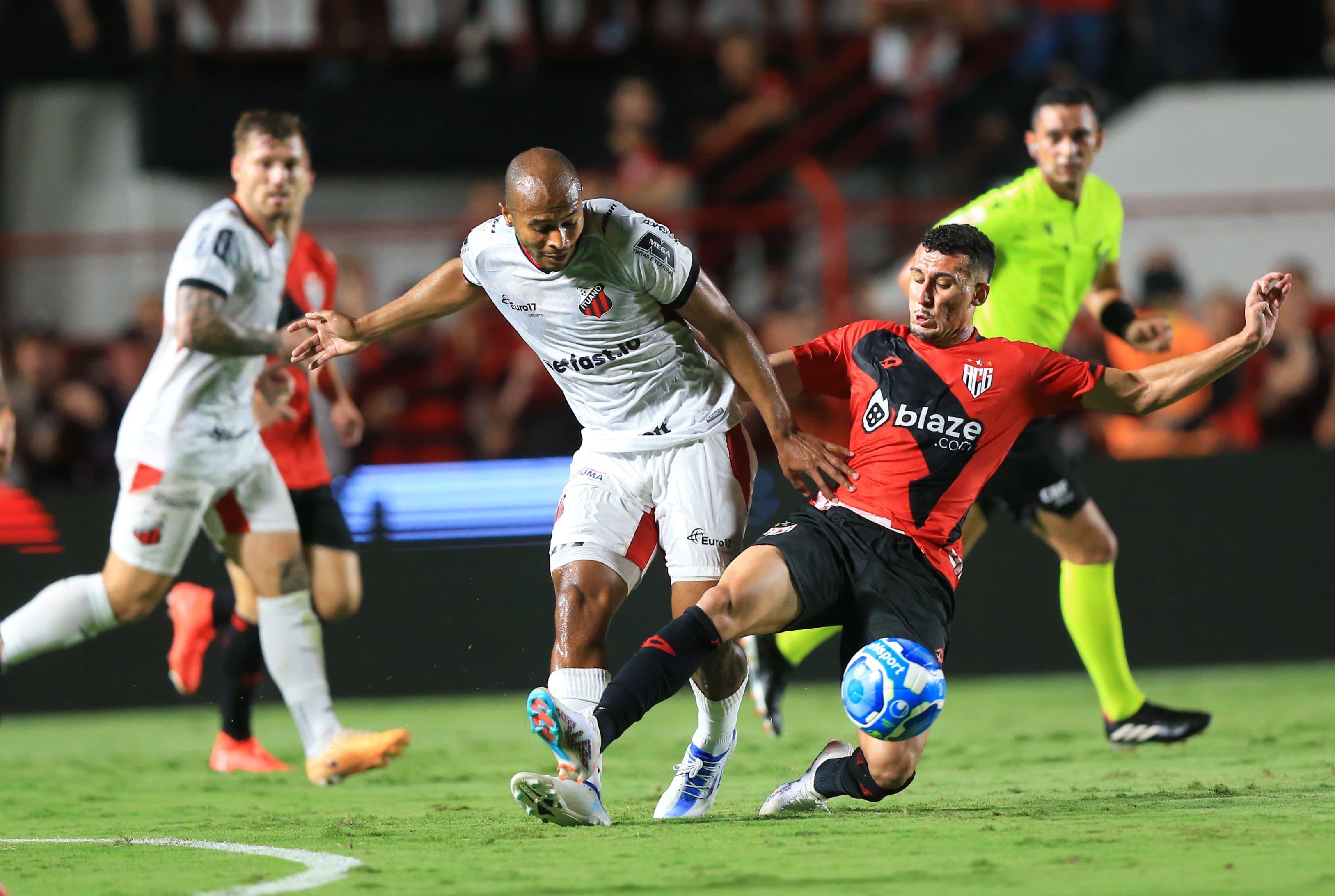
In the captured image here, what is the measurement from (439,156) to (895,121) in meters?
3.86

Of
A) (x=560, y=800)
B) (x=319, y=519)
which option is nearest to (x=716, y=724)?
(x=560, y=800)

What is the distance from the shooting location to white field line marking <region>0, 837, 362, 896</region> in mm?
4109

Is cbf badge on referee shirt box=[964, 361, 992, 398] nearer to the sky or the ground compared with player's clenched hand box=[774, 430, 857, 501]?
nearer to the sky

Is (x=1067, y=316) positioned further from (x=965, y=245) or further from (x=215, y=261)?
(x=215, y=261)

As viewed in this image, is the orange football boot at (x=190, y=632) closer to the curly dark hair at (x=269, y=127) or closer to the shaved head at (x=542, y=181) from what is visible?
the curly dark hair at (x=269, y=127)

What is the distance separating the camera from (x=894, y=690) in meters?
4.82

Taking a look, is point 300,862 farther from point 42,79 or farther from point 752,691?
point 42,79

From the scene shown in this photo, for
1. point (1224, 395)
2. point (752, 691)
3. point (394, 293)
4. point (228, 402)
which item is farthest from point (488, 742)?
point (1224, 395)

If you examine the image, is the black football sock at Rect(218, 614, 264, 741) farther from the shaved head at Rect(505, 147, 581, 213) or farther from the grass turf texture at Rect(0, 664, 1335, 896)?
the shaved head at Rect(505, 147, 581, 213)

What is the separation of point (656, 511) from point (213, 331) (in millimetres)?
1989

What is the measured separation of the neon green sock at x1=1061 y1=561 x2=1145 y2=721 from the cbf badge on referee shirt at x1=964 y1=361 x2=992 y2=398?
6.56 ft

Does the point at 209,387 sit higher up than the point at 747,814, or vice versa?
the point at 209,387

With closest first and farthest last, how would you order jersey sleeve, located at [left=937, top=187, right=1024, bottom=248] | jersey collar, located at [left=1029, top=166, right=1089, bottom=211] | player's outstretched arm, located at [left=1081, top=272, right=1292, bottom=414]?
player's outstretched arm, located at [left=1081, top=272, right=1292, bottom=414] → jersey sleeve, located at [left=937, top=187, right=1024, bottom=248] → jersey collar, located at [left=1029, top=166, right=1089, bottom=211]

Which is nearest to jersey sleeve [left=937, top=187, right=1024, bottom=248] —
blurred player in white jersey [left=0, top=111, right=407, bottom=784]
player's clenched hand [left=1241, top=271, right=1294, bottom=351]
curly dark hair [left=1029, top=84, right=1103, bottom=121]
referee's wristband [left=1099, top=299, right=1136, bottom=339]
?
curly dark hair [left=1029, top=84, right=1103, bottom=121]
